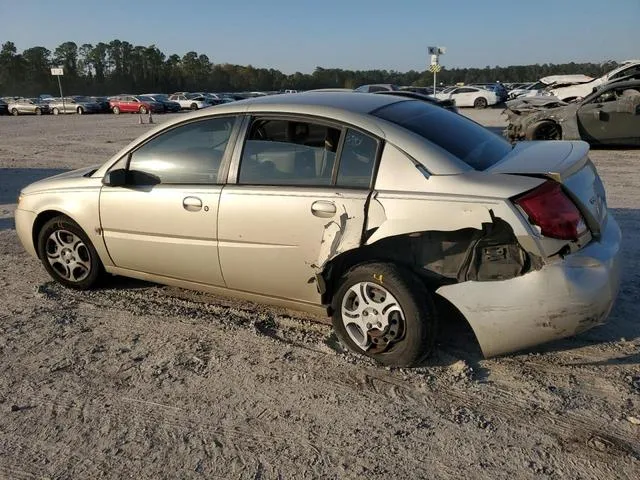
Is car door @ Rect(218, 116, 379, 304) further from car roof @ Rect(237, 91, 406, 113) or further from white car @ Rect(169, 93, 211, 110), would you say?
white car @ Rect(169, 93, 211, 110)

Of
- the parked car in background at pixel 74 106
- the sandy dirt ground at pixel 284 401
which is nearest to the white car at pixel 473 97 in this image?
the parked car in background at pixel 74 106

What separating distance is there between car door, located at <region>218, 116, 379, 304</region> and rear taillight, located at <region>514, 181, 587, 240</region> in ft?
3.00

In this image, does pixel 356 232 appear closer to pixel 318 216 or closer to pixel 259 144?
pixel 318 216

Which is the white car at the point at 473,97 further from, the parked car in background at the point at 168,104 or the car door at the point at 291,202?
the car door at the point at 291,202

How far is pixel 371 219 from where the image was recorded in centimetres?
321

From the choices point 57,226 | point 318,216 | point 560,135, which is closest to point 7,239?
point 57,226

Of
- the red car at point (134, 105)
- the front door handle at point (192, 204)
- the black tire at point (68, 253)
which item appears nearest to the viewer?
the front door handle at point (192, 204)

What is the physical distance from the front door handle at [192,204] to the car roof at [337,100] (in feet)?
2.57

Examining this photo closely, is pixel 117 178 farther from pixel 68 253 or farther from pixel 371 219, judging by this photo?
pixel 371 219

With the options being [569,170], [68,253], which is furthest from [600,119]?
[68,253]

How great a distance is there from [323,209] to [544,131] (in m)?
10.7

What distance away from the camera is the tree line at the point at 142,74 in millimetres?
91188

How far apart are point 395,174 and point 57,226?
307 centimetres

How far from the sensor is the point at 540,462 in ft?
8.09
